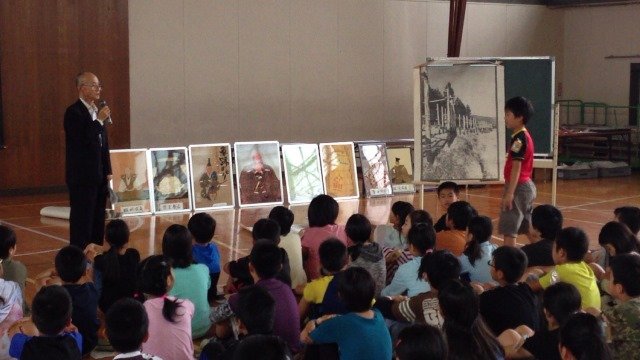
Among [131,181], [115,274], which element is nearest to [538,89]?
[131,181]

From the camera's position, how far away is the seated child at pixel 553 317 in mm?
3752

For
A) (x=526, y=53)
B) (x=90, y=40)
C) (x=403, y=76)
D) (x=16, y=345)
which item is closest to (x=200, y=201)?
(x=90, y=40)

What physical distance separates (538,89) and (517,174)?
2975 mm

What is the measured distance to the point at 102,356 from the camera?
509 centimetres

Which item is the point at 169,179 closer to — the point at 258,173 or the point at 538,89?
the point at 258,173

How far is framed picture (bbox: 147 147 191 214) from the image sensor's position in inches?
396

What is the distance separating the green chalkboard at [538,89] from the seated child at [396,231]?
3520 millimetres

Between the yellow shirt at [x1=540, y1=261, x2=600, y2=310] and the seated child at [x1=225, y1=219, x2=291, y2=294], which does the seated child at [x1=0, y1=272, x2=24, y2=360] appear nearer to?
the seated child at [x1=225, y1=219, x2=291, y2=294]

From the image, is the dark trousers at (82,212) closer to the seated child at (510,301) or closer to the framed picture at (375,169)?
the seated child at (510,301)

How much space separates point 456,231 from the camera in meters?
5.71

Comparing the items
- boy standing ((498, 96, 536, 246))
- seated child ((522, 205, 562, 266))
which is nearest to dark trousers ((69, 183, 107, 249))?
boy standing ((498, 96, 536, 246))

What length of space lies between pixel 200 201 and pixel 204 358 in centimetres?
653

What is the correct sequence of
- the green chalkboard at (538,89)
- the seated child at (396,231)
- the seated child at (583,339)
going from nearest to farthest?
the seated child at (583,339) < the seated child at (396,231) < the green chalkboard at (538,89)

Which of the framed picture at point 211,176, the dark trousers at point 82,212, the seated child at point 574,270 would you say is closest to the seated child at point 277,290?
the seated child at point 574,270
